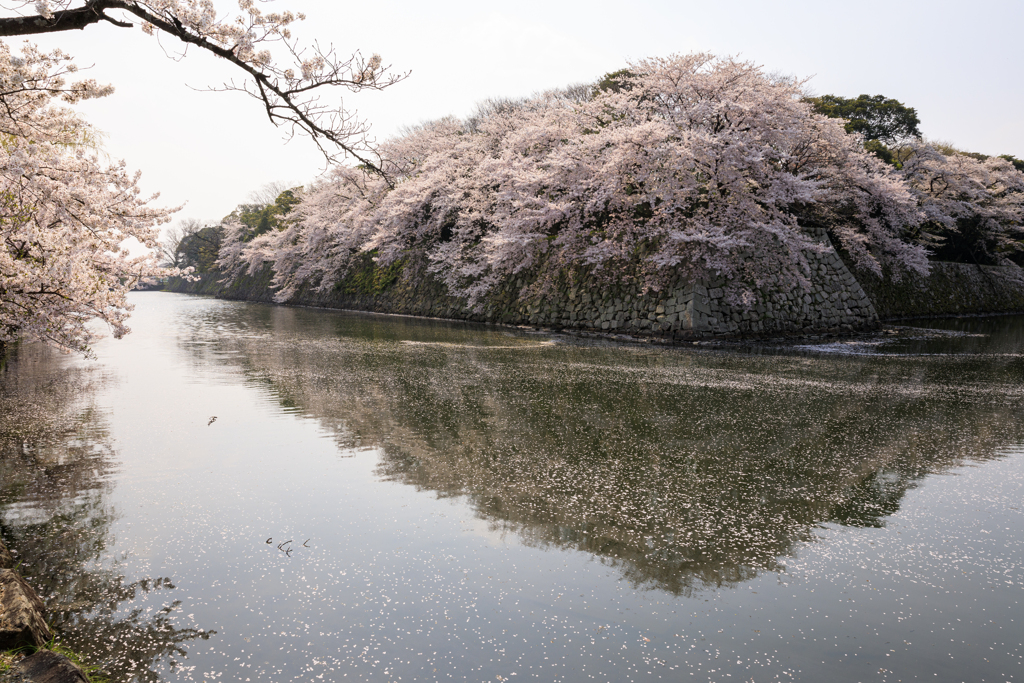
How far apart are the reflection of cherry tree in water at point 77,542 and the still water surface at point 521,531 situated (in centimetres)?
2

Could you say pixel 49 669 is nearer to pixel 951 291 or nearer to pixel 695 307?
pixel 695 307

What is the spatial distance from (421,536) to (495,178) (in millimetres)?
19784

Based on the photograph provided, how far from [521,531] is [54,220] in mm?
6500

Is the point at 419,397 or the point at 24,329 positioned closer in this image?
the point at 24,329

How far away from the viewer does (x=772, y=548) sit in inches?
142

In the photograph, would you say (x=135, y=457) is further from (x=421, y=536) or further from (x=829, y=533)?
(x=829, y=533)

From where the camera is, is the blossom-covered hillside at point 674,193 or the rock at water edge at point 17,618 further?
the blossom-covered hillside at point 674,193

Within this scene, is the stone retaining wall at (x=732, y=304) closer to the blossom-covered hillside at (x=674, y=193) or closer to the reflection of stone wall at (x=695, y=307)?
the reflection of stone wall at (x=695, y=307)

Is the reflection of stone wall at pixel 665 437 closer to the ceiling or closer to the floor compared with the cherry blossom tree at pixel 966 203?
closer to the floor

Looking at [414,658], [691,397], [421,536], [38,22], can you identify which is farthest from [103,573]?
[691,397]

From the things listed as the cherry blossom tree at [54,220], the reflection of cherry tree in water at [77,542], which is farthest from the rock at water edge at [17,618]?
the cherry blossom tree at [54,220]

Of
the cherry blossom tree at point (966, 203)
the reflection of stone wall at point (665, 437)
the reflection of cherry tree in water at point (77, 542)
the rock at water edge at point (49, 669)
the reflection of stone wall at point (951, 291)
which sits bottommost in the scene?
the reflection of cherry tree in water at point (77, 542)

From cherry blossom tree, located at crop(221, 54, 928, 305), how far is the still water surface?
339 inches

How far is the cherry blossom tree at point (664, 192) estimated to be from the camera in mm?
15898
